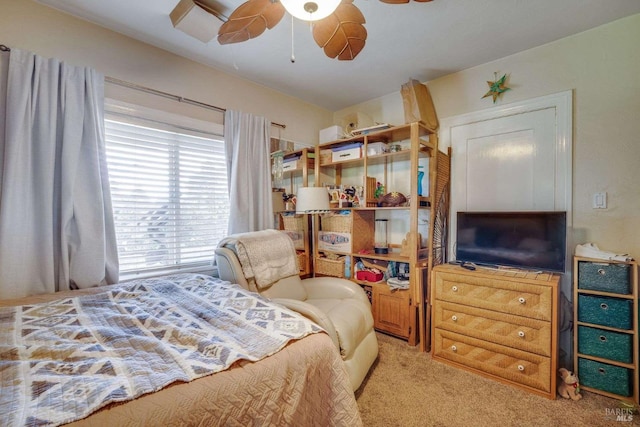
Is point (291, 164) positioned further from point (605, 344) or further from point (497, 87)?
point (605, 344)

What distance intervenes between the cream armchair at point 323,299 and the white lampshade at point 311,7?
1.38 m

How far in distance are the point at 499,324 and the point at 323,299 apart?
126cm

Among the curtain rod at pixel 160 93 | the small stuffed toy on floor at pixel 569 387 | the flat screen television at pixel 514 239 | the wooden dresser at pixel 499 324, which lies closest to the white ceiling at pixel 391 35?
the curtain rod at pixel 160 93

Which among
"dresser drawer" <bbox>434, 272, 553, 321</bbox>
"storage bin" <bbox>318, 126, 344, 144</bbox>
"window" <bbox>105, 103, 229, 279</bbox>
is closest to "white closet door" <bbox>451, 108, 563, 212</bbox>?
"dresser drawer" <bbox>434, 272, 553, 321</bbox>

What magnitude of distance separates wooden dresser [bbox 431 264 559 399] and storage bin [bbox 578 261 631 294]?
0.16 m

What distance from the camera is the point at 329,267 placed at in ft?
9.29

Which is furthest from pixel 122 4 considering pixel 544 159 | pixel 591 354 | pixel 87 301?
pixel 591 354

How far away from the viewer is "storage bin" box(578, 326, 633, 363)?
1.63 metres

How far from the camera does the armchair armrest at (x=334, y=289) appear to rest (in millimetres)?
2184

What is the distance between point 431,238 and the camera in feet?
7.51

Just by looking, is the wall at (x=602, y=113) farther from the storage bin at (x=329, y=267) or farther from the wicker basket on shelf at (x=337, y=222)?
the storage bin at (x=329, y=267)

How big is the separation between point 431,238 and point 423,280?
16.0 inches

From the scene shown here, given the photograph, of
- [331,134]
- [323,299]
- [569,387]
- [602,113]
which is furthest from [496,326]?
[331,134]

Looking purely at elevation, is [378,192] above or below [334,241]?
above
